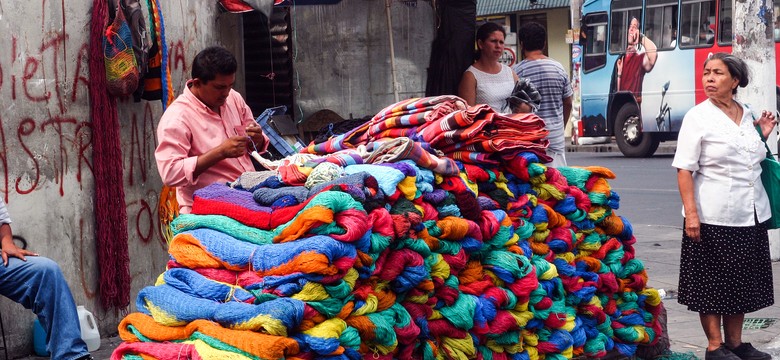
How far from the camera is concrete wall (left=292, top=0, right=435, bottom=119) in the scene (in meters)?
8.09

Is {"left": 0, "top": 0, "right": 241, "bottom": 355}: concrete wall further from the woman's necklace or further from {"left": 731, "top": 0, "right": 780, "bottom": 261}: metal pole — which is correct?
{"left": 731, "top": 0, "right": 780, "bottom": 261}: metal pole

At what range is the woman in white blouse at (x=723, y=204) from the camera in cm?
554

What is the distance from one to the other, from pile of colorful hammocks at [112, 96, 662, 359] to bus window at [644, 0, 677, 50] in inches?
609

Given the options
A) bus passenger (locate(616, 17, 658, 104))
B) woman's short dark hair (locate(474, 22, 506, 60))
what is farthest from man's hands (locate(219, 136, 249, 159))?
bus passenger (locate(616, 17, 658, 104))

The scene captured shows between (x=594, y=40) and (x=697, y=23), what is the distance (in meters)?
3.26

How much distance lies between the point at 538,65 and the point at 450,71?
0.79 m

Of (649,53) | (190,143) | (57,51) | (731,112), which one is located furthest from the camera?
(649,53)

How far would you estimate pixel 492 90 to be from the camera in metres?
6.89

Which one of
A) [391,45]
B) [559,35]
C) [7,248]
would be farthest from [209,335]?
[559,35]

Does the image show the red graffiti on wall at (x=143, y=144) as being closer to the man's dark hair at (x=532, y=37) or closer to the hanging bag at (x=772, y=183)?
the man's dark hair at (x=532, y=37)

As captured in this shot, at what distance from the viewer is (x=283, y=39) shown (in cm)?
794

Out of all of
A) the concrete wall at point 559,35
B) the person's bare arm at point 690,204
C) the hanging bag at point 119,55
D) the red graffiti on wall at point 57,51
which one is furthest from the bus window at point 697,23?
the red graffiti on wall at point 57,51

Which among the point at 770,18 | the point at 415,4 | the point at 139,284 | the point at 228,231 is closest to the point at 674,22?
the point at 770,18

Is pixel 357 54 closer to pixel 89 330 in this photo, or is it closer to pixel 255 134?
pixel 89 330
